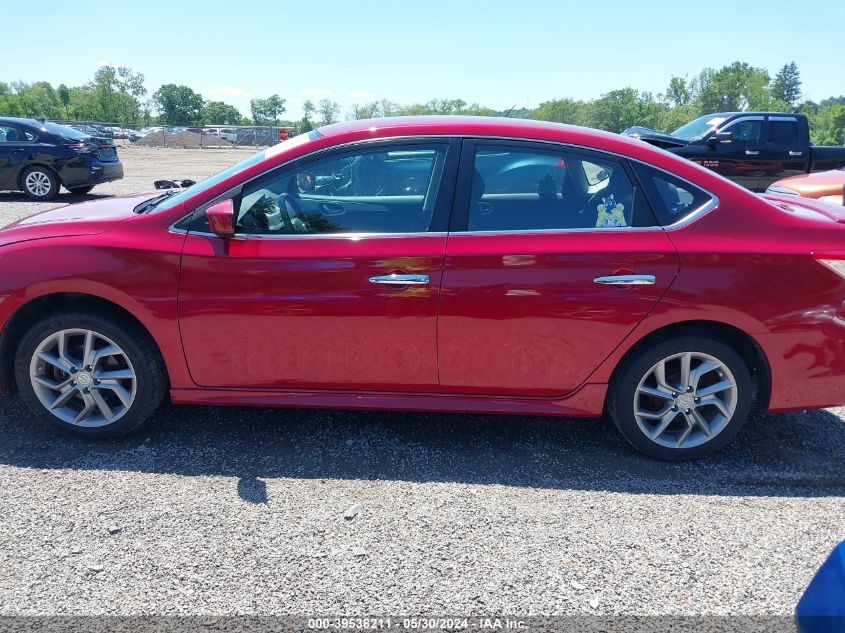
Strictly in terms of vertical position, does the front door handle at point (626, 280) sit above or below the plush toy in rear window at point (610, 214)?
below

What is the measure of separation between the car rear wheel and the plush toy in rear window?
1231 centimetres

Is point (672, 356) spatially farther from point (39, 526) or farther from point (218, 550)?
point (39, 526)

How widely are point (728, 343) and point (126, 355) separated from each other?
3159 mm

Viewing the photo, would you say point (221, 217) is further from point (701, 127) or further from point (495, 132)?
point (701, 127)

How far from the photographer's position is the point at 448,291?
3199 millimetres

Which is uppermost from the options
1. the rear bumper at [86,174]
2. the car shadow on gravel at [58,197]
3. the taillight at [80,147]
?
the taillight at [80,147]

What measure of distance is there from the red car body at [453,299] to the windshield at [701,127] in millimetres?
10718

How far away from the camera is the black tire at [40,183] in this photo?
1237 cm

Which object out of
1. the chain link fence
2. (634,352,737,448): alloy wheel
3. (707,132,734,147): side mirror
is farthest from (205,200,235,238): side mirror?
the chain link fence

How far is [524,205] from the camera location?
3.34 meters

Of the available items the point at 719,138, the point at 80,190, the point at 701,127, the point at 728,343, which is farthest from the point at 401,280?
the point at 80,190

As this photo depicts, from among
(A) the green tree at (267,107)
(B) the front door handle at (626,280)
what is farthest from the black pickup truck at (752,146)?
(A) the green tree at (267,107)

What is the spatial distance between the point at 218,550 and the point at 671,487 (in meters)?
2.18

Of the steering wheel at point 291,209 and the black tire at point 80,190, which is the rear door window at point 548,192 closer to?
the steering wheel at point 291,209
